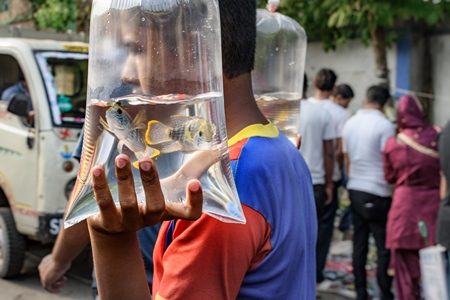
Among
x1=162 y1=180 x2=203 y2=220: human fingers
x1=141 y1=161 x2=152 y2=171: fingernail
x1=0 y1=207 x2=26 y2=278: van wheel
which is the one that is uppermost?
x1=141 y1=161 x2=152 y2=171: fingernail

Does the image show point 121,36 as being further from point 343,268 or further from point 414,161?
point 343,268

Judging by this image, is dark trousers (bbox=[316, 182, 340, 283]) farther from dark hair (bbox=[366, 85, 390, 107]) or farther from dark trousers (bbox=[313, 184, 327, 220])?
dark hair (bbox=[366, 85, 390, 107])

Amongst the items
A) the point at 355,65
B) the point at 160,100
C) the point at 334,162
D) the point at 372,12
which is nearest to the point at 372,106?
the point at 334,162

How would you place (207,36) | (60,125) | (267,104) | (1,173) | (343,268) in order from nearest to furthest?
(207,36) → (267,104) → (60,125) → (1,173) → (343,268)

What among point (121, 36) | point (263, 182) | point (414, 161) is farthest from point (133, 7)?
point (414, 161)

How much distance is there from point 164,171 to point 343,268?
5451 mm

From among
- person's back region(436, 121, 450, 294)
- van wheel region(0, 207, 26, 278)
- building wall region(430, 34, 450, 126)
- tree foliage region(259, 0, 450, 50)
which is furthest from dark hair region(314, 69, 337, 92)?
building wall region(430, 34, 450, 126)

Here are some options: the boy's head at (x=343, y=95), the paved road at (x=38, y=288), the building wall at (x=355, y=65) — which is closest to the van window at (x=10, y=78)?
the paved road at (x=38, y=288)

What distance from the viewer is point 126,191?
3.37 feet

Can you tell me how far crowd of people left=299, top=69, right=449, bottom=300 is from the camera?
459 centimetres

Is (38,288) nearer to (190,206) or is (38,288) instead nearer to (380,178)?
(380,178)

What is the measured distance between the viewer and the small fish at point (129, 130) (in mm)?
1110

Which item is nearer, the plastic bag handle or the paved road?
the plastic bag handle

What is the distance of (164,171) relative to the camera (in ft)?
3.69
